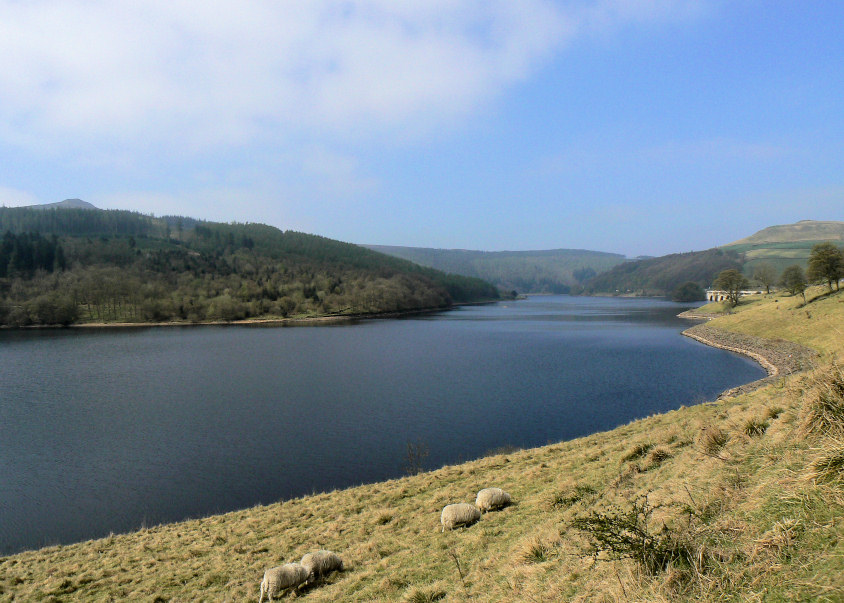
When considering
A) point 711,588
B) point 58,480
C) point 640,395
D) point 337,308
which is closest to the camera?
point 711,588

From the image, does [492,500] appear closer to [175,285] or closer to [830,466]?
[830,466]

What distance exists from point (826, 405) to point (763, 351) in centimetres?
4994

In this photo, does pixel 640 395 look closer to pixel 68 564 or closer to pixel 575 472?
pixel 575 472

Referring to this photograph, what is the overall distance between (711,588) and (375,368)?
4195 cm

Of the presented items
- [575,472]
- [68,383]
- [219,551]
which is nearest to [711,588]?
[575,472]

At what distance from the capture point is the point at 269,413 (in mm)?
28734

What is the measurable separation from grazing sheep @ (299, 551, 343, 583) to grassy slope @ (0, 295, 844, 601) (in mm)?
259

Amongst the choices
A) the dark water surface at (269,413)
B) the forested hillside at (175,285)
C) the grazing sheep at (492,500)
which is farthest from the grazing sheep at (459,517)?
the forested hillside at (175,285)

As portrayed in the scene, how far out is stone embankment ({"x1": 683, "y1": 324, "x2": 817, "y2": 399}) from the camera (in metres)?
30.8

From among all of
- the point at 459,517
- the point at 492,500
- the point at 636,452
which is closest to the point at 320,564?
the point at 459,517

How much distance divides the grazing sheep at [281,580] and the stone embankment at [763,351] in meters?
26.6

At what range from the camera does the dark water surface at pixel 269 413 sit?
17766 mm

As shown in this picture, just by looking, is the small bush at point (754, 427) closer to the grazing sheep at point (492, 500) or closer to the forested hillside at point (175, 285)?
the grazing sheep at point (492, 500)

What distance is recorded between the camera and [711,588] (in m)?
3.99
